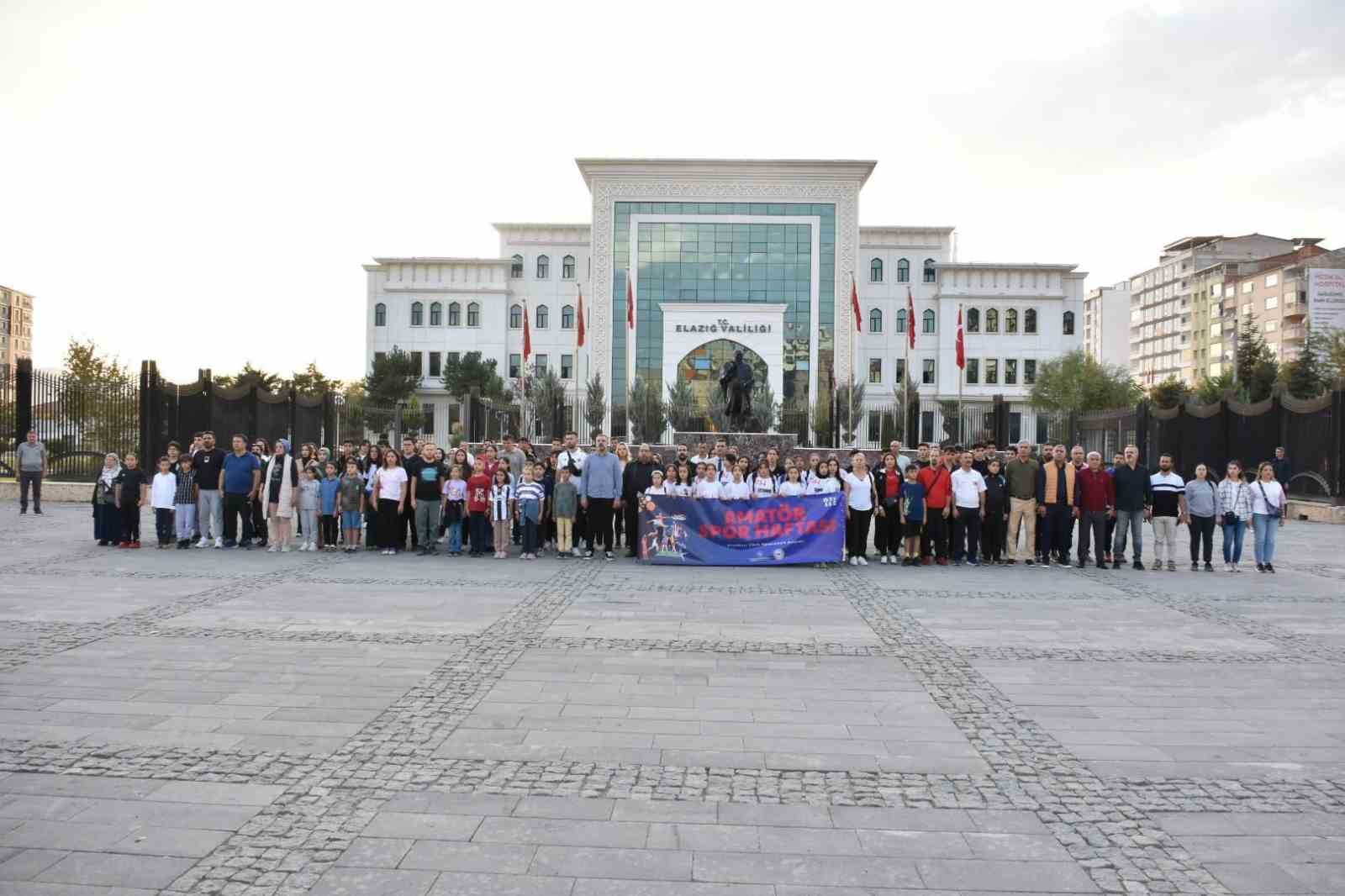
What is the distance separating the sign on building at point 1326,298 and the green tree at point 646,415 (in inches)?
1719

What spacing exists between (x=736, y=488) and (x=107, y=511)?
9.48 meters

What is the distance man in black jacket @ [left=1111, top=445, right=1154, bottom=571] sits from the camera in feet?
49.6

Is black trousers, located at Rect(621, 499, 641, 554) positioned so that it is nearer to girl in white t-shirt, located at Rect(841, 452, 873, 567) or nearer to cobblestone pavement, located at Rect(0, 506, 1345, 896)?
girl in white t-shirt, located at Rect(841, 452, 873, 567)

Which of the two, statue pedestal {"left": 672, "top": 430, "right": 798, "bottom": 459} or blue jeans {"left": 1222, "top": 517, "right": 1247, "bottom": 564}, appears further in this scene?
statue pedestal {"left": 672, "top": 430, "right": 798, "bottom": 459}

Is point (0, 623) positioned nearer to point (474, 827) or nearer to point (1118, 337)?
point (474, 827)

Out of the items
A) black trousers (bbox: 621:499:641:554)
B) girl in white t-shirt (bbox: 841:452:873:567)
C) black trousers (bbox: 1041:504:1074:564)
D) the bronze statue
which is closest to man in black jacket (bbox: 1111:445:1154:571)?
black trousers (bbox: 1041:504:1074:564)

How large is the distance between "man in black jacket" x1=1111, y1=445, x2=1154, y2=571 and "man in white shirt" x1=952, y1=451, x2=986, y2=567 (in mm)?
1901

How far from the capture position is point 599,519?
52.2 feet

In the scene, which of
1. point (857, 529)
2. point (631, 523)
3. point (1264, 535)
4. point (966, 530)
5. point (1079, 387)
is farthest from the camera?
point (1079, 387)

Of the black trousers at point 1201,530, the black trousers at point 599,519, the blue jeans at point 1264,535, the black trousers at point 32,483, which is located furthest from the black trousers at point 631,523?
the black trousers at point 32,483

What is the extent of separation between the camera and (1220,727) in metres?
6.39

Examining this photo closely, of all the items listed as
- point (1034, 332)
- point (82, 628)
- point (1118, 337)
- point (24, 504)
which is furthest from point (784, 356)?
point (1118, 337)

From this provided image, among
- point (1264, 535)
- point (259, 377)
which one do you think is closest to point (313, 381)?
point (259, 377)

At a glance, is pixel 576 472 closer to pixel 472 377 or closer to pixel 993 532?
pixel 993 532
